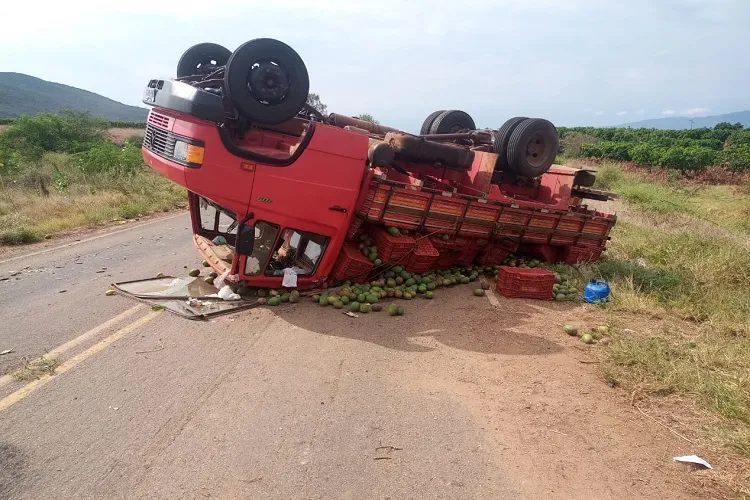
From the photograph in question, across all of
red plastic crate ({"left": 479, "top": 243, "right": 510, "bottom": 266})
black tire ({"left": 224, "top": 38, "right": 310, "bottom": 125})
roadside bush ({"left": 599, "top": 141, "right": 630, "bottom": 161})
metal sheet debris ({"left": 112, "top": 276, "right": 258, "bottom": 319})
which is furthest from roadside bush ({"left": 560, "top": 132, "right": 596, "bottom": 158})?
metal sheet debris ({"left": 112, "top": 276, "right": 258, "bottom": 319})

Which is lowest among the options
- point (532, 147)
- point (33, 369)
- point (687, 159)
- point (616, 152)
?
point (33, 369)

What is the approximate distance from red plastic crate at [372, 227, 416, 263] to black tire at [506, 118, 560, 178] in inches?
95.6

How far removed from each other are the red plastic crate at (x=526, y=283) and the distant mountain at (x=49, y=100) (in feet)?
284

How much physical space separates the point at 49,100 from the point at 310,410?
363 ft

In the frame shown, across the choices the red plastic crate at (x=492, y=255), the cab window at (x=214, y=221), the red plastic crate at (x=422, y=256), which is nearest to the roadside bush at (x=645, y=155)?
the red plastic crate at (x=492, y=255)

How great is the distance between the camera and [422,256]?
266 inches

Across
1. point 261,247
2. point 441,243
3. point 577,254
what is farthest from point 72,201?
point 577,254

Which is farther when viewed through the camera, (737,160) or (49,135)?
(49,135)

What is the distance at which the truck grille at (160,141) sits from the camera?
5.52 meters

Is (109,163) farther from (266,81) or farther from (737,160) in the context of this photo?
(737,160)

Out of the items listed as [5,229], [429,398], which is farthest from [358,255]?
[5,229]

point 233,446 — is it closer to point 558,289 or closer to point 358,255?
point 358,255

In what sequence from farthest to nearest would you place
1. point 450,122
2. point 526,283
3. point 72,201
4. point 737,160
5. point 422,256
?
point 737,160, point 72,201, point 450,122, point 526,283, point 422,256

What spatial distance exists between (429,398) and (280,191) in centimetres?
292
